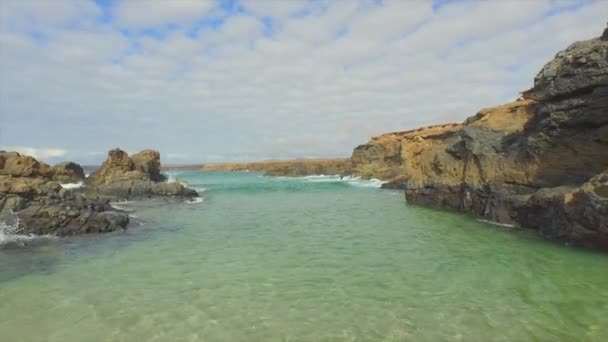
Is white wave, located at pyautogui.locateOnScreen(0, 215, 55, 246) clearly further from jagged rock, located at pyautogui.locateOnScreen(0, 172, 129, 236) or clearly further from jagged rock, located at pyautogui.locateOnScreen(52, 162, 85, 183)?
jagged rock, located at pyautogui.locateOnScreen(52, 162, 85, 183)

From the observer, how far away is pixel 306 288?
9.97 m

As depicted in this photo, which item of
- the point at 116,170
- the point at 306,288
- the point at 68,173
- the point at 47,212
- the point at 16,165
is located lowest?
the point at 306,288

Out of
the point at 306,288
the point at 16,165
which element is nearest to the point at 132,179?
the point at 16,165

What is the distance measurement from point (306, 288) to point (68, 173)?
42.6m

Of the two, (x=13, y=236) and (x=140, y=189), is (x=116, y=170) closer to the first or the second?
(x=140, y=189)

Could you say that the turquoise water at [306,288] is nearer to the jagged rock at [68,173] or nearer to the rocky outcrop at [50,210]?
the rocky outcrop at [50,210]

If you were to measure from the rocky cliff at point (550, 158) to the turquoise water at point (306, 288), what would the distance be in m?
1.35

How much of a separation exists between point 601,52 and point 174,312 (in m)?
16.3

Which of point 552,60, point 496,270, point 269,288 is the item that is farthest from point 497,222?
point 269,288

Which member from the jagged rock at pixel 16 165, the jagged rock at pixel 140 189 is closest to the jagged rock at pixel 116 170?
the jagged rock at pixel 140 189

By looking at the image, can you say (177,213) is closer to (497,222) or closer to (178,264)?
(178,264)

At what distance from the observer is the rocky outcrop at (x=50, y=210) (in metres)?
17.5

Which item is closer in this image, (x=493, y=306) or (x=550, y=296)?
(x=493, y=306)

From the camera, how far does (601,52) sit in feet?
48.2
